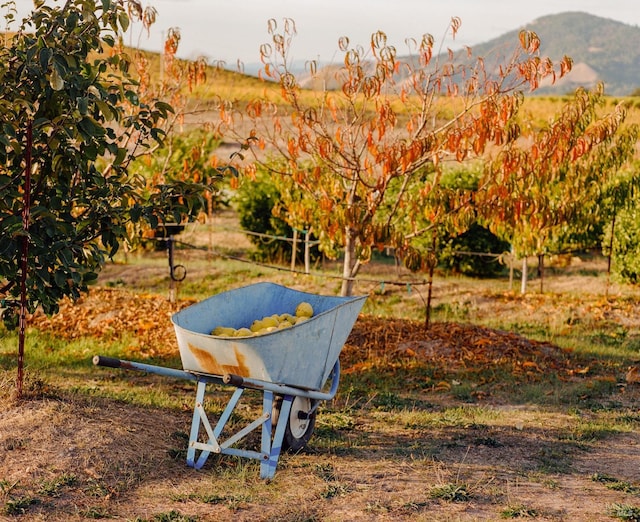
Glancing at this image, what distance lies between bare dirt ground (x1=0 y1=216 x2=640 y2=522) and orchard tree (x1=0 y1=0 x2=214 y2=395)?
98 centimetres

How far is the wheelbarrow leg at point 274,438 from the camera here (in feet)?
17.6

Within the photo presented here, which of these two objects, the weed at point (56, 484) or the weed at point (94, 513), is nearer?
the weed at point (94, 513)

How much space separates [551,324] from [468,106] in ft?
12.6

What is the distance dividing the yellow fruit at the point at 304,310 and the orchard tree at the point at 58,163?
1138 mm

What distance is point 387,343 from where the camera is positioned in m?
9.44

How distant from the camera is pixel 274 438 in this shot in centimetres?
546

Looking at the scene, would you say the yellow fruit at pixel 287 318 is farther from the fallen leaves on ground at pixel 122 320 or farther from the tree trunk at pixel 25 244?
the fallen leaves on ground at pixel 122 320

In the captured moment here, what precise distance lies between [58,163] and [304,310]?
2110mm

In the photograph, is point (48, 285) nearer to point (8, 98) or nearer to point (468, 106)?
point (8, 98)

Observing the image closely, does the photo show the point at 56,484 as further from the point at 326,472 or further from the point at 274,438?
the point at 326,472

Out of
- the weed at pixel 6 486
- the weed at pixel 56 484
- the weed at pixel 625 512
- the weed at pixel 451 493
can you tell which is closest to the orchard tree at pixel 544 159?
the weed at pixel 451 493

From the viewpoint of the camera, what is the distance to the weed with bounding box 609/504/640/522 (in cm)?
472

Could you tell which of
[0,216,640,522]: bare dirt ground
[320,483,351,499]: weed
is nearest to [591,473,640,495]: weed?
[0,216,640,522]: bare dirt ground

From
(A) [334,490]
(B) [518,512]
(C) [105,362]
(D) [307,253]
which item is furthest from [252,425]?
(D) [307,253]
